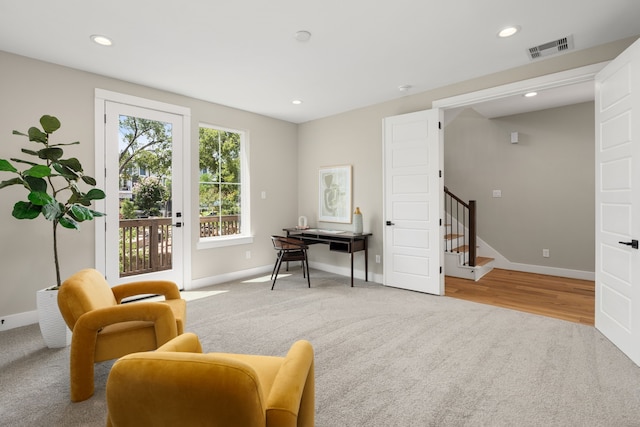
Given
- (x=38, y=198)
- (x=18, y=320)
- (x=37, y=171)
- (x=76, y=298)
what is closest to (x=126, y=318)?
(x=76, y=298)

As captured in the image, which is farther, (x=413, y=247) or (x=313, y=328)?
(x=413, y=247)

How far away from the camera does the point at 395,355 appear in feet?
8.09

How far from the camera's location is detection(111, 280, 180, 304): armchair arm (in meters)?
2.56

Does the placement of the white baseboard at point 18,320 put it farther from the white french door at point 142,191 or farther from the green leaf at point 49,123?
the green leaf at point 49,123

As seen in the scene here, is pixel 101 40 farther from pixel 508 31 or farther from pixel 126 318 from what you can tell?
pixel 508 31

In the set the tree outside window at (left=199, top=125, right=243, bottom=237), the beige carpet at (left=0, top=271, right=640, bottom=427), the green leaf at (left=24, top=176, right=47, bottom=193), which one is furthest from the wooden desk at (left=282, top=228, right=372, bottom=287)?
the green leaf at (left=24, top=176, right=47, bottom=193)

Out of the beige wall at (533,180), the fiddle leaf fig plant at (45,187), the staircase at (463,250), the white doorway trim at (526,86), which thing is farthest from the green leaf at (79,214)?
the beige wall at (533,180)

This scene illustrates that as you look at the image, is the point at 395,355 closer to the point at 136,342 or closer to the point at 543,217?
the point at 136,342

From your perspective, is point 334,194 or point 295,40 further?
point 334,194

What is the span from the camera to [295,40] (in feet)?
9.28

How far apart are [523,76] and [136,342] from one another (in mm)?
4167

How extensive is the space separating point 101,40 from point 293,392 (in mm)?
3221

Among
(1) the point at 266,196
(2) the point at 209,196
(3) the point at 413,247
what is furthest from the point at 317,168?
(3) the point at 413,247

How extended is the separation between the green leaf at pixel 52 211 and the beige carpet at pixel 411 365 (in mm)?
1075
